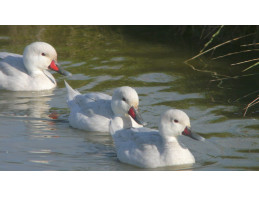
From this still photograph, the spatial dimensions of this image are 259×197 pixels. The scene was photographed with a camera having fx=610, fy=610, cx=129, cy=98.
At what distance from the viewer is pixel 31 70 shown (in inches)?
467

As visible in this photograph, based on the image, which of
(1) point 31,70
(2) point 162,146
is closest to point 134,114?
(2) point 162,146

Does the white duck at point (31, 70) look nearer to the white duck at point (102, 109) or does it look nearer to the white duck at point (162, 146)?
the white duck at point (102, 109)

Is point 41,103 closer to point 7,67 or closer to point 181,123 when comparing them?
point 7,67

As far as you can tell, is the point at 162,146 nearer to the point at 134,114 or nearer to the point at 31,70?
the point at 134,114

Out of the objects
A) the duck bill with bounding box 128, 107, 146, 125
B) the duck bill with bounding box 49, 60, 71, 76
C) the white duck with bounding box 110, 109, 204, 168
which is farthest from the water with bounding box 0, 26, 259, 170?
the duck bill with bounding box 128, 107, 146, 125

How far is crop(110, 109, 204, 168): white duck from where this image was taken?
7848 mm

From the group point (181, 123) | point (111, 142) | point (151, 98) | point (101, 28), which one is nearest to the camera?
point (181, 123)

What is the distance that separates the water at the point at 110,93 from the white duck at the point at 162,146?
13 cm

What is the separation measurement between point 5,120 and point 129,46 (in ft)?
16.5

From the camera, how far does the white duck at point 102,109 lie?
29.5 ft

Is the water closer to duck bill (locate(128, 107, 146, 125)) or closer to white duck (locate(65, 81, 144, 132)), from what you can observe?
white duck (locate(65, 81, 144, 132))

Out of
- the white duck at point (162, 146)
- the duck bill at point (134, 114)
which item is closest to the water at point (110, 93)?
the white duck at point (162, 146)

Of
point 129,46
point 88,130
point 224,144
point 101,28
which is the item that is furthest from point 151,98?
point 101,28

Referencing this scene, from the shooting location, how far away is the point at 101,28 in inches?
619
